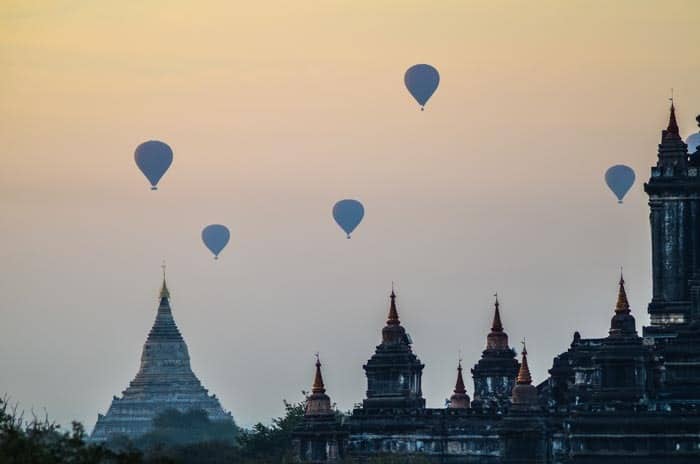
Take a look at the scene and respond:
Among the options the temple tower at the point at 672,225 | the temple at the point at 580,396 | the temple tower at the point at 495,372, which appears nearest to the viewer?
the temple at the point at 580,396

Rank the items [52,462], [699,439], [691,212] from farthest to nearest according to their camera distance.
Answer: [691,212] → [699,439] → [52,462]

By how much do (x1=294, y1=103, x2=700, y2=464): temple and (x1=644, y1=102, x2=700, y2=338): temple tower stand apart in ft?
0.14

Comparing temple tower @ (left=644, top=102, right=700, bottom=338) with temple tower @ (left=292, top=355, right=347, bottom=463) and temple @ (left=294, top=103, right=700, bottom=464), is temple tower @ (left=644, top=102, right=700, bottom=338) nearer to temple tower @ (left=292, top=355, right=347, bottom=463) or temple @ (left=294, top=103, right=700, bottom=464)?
temple @ (left=294, top=103, right=700, bottom=464)

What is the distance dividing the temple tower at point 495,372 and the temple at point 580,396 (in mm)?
44

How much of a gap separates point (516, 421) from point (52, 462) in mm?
63216

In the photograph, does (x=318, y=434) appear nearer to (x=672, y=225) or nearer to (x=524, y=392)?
(x=524, y=392)

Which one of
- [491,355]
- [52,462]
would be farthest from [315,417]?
[52,462]

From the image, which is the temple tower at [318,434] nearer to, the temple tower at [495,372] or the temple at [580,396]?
the temple at [580,396]

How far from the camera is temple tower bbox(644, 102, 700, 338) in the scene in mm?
183125

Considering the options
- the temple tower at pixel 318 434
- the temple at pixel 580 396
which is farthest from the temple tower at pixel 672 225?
the temple tower at pixel 318 434

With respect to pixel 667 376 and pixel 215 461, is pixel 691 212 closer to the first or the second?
pixel 667 376

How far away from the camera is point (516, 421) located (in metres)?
174

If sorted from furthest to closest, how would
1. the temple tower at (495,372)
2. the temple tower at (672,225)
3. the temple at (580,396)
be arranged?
the temple tower at (495,372) < the temple tower at (672,225) < the temple at (580,396)

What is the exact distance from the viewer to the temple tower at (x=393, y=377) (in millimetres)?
186250
